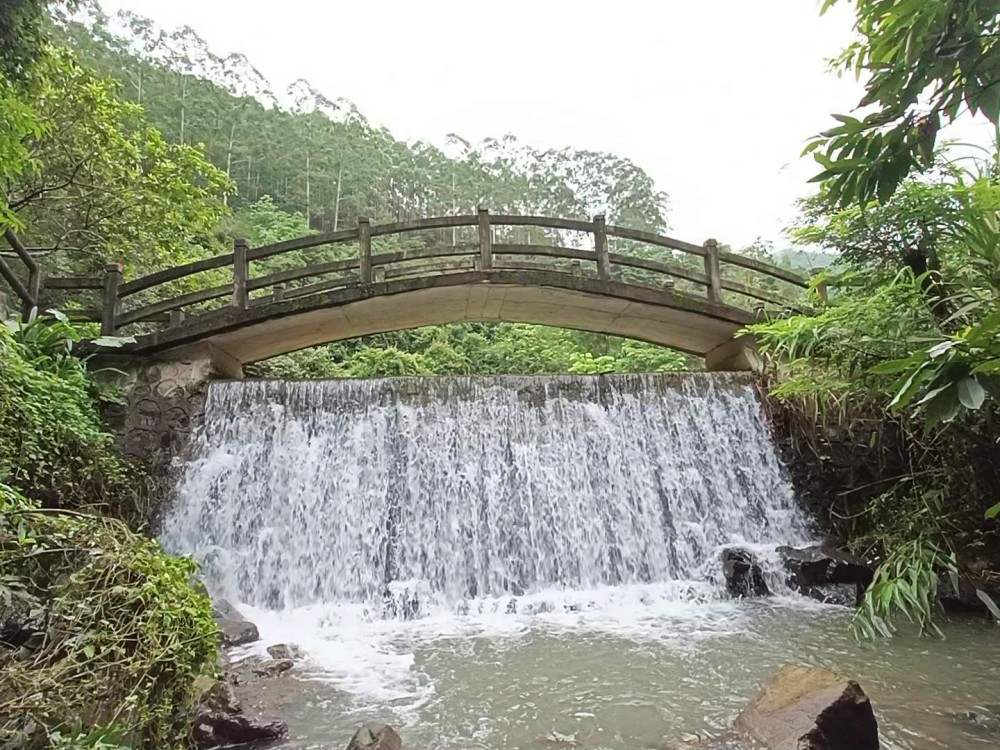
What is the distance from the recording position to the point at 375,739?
3152mm

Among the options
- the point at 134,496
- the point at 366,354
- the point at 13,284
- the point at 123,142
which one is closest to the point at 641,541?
the point at 134,496

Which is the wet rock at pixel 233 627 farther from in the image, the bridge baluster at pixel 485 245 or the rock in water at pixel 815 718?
the bridge baluster at pixel 485 245

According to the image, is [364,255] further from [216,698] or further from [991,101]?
[991,101]

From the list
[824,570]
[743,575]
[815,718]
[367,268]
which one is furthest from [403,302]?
[815,718]

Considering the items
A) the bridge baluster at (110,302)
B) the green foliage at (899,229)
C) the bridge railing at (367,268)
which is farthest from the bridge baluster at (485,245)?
the bridge baluster at (110,302)

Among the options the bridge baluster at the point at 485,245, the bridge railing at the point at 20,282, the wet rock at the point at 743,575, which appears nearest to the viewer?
the wet rock at the point at 743,575

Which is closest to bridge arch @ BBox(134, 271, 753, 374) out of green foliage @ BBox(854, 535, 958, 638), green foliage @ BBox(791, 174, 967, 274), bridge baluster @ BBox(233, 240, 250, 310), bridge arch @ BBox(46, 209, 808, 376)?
bridge arch @ BBox(46, 209, 808, 376)

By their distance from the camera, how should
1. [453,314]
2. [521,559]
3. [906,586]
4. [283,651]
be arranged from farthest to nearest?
[453,314]
[521,559]
[283,651]
[906,586]

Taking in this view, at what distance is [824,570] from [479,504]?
141 inches

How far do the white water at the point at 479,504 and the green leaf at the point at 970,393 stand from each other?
4565 mm

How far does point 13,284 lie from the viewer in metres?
7.59

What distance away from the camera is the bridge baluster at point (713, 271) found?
9586mm

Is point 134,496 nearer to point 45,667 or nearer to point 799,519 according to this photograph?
point 45,667

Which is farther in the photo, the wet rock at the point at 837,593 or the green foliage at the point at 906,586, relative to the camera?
the wet rock at the point at 837,593
